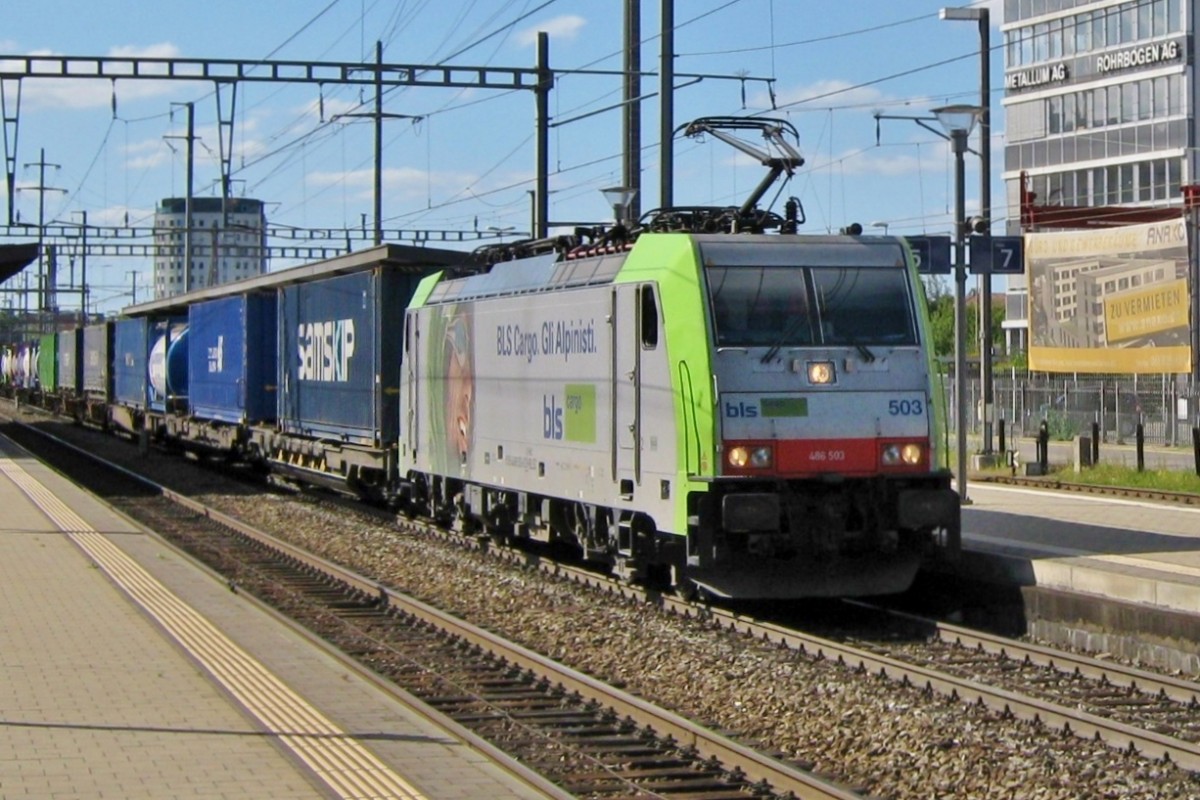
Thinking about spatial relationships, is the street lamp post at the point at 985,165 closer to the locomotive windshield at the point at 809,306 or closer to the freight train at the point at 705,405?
the freight train at the point at 705,405

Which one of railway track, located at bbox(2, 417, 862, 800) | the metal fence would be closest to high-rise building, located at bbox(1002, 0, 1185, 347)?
the metal fence

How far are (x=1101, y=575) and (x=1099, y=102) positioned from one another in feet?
183

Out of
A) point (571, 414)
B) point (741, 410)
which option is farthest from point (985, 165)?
point (741, 410)

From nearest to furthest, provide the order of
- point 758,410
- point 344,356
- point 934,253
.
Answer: point 758,410
point 934,253
point 344,356

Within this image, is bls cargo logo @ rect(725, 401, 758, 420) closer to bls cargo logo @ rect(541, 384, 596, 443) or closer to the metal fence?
bls cargo logo @ rect(541, 384, 596, 443)

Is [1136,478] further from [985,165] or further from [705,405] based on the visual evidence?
[705,405]

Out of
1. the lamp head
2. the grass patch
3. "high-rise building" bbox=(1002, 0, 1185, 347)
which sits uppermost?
"high-rise building" bbox=(1002, 0, 1185, 347)

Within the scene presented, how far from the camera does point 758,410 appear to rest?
43.0 ft

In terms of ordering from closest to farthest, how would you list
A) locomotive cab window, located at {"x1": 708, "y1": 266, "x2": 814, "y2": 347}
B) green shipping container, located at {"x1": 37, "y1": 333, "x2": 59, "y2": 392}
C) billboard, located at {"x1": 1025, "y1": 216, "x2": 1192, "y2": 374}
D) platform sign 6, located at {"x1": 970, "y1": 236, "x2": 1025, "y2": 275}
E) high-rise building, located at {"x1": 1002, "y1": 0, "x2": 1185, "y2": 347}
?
locomotive cab window, located at {"x1": 708, "y1": 266, "x2": 814, "y2": 347}, platform sign 6, located at {"x1": 970, "y1": 236, "x2": 1025, "y2": 275}, billboard, located at {"x1": 1025, "y1": 216, "x2": 1192, "y2": 374}, high-rise building, located at {"x1": 1002, "y1": 0, "x2": 1185, "y2": 347}, green shipping container, located at {"x1": 37, "y1": 333, "x2": 59, "y2": 392}

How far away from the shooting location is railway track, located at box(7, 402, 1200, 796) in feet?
29.8

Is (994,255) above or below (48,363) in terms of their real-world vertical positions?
above

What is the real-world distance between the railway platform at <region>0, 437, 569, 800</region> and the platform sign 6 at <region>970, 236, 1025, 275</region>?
9.87m

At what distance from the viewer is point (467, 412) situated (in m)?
18.6

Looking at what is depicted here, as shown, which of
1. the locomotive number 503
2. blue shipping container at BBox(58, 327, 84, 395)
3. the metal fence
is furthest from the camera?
blue shipping container at BBox(58, 327, 84, 395)
